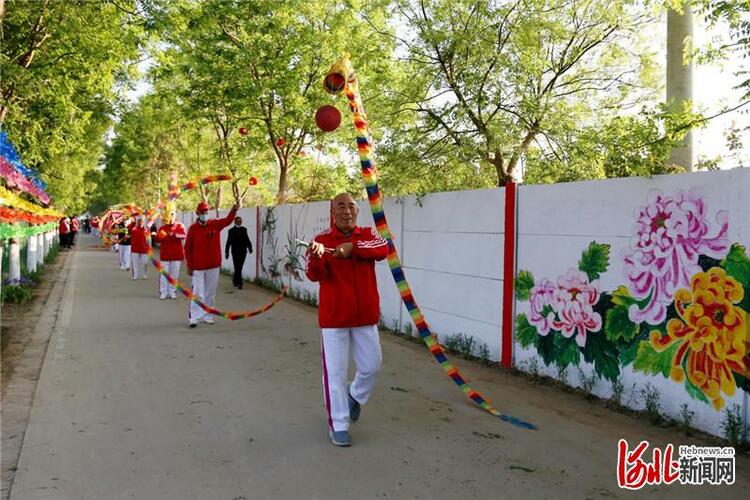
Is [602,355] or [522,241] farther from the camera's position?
[522,241]

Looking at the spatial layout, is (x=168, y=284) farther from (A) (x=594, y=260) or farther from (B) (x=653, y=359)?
(B) (x=653, y=359)

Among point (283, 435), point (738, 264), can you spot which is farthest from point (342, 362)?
point (738, 264)

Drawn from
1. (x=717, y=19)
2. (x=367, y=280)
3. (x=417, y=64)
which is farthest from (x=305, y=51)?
(x=367, y=280)

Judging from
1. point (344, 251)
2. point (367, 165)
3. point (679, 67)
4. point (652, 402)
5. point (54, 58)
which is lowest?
point (652, 402)

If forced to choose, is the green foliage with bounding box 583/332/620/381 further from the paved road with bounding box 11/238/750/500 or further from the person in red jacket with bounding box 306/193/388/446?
the person in red jacket with bounding box 306/193/388/446

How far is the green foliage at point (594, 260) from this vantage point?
6.21 meters

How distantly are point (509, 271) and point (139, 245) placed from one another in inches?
534

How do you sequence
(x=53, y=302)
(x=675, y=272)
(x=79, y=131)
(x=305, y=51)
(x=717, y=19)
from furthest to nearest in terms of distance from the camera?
(x=305, y=51), (x=79, y=131), (x=53, y=302), (x=717, y=19), (x=675, y=272)

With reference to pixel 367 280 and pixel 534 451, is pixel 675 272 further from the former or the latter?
pixel 367 280

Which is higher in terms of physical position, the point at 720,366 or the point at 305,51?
the point at 305,51

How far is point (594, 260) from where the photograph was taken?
6.34 meters

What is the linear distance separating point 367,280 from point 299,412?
1.48 m

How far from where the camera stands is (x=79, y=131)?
14633 millimetres

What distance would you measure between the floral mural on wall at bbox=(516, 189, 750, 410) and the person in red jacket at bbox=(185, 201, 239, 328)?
5870 mm
